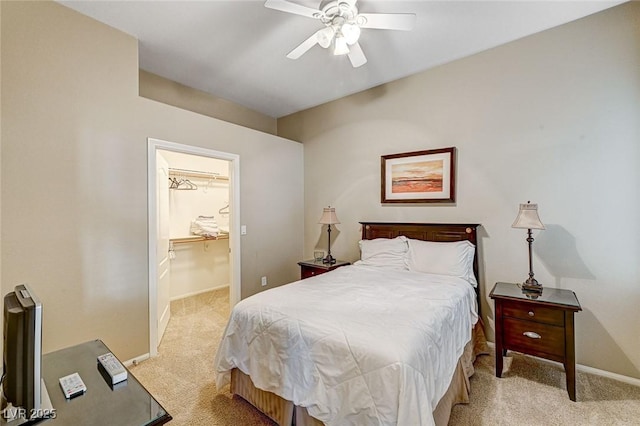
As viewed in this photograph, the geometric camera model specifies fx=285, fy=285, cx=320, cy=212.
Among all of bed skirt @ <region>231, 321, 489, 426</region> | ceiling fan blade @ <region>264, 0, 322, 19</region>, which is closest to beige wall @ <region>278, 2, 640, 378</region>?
bed skirt @ <region>231, 321, 489, 426</region>

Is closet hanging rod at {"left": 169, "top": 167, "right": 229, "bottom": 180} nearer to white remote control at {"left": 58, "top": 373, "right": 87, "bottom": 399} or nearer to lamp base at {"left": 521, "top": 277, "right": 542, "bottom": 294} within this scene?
white remote control at {"left": 58, "top": 373, "right": 87, "bottom": 399}

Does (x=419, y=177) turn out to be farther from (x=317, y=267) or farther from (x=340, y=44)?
(x=340, y=44)

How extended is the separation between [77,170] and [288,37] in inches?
83.3

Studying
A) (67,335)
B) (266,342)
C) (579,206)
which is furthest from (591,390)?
(67,335)

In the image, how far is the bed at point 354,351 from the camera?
131 centimetres

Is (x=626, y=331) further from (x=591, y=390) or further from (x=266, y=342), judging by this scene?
(x=266, y=342)

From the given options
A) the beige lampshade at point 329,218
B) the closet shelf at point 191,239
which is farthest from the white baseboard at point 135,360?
the beige lampshade at point 329,218

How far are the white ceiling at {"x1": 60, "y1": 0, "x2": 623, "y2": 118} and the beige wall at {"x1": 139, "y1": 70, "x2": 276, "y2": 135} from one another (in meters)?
0.11

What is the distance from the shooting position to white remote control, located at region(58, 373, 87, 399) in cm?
112

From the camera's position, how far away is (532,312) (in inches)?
86.4

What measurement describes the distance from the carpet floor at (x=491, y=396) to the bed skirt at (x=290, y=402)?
0.10m

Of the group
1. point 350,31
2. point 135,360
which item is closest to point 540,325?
point 350,31

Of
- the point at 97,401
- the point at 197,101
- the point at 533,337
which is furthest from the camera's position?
the point at 197,101

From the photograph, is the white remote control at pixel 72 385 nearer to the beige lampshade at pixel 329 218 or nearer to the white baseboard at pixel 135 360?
the white baseboard at pixel 135 360
